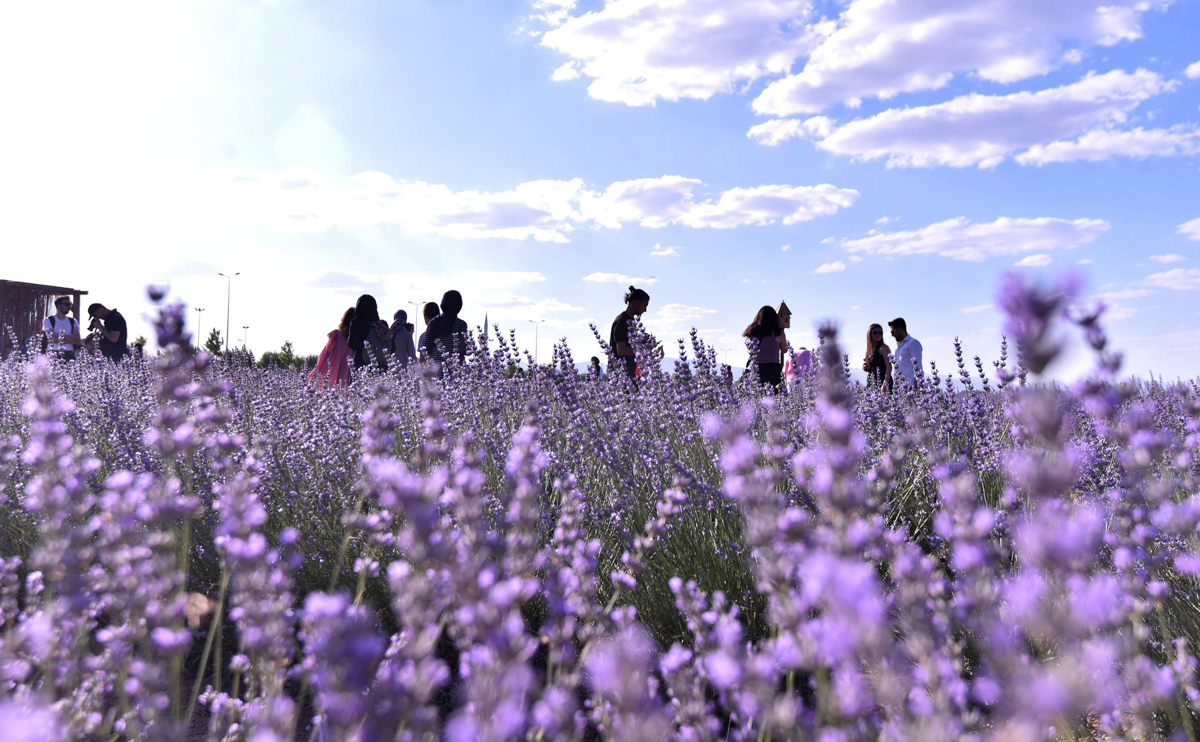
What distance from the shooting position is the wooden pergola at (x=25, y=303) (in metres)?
18.3

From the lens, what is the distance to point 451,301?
7.75m

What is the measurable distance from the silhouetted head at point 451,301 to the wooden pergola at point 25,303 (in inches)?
603

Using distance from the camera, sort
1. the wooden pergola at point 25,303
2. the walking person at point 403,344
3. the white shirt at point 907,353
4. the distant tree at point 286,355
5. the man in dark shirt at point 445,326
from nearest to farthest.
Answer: the man in dark shirt at point 445,326 < the white shirt at point 907,353 < the walking person at point 403,344 < the wooden pergola at point 25,303 < the distant tree at point 286,355

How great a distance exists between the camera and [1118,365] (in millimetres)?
1735

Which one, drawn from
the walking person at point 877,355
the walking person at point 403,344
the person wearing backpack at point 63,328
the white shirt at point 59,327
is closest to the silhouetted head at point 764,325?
the walking person at point 877,355

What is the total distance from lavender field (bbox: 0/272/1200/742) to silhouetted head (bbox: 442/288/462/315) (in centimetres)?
341

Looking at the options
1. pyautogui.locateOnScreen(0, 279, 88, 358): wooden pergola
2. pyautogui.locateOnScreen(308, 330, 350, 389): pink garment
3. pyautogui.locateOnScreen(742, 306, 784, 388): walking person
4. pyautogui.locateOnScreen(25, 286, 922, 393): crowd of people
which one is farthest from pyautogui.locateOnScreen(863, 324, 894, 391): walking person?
pyautogui.locateOnScreen(0, 279, 88, 358): wooden pergola

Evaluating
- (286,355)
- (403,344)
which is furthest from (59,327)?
(286,355)

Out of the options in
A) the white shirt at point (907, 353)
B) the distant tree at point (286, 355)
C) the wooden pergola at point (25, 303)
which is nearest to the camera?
the white shirt at point (907, 353)

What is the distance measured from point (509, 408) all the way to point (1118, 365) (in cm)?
336

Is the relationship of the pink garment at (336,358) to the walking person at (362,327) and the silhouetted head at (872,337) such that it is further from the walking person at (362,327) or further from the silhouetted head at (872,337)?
the silhouetted head at (872,337)

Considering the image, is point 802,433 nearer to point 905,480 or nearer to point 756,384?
point 905,480

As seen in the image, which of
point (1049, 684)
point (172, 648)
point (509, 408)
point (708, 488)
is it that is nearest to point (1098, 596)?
point (1049, 684)

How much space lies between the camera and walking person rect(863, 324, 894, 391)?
819cm
